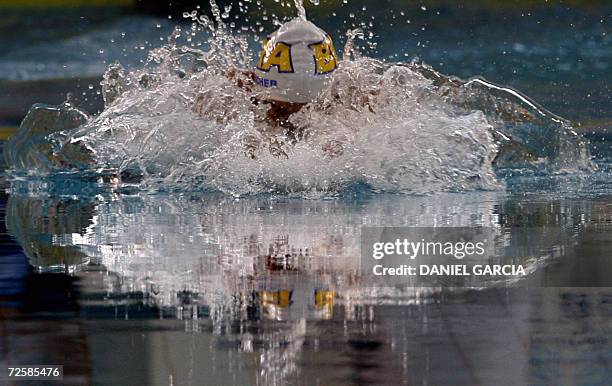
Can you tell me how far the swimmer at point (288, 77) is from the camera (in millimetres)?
6961

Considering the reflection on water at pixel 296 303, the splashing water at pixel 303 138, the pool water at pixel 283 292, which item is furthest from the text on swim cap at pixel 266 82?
the reflection on water at pixel 296 303

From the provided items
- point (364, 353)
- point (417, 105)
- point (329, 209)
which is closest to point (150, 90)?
point (417, 105)

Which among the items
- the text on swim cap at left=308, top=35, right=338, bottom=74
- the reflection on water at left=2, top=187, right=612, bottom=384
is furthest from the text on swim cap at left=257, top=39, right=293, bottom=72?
the reflection on water at left=2, top=187, right=612, bottom=384

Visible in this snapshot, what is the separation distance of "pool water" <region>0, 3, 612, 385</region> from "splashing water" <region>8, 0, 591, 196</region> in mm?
222

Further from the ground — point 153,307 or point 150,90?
point 150,90

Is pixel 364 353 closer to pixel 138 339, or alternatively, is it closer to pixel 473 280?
pixel 138 339

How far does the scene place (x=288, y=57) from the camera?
6.96 metres

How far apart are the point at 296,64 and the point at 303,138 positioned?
439mm

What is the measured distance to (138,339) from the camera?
351cm

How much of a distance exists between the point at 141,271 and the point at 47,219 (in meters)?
1.57

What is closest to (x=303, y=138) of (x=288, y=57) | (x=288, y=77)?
(x=288, y=77)

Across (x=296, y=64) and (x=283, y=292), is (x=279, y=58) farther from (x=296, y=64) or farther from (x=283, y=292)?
(x=283, y=292)

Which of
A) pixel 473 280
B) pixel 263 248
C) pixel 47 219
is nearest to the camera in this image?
pixel 473 280

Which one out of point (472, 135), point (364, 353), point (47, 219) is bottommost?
point (364, 353)
